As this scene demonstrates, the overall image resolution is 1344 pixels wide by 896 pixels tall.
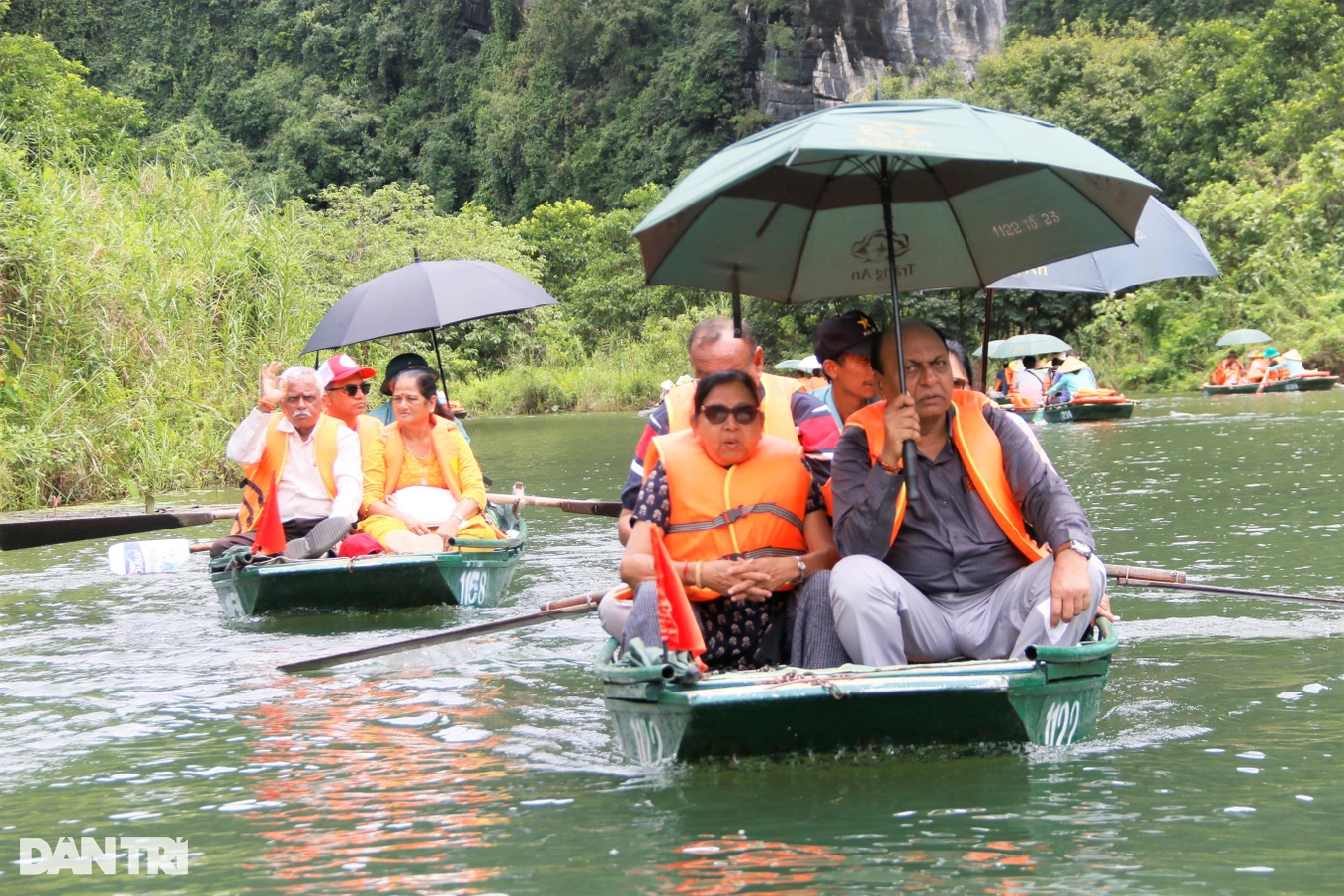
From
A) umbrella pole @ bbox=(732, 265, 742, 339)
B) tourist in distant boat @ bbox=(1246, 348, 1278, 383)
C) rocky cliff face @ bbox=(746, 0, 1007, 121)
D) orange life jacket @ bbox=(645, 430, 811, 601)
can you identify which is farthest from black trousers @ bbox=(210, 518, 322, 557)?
rocky cliff face @ bbox=(746, 0, 1007, 121)

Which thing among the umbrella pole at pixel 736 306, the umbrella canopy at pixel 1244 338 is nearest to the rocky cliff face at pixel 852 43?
the umbrella canopy at pixel 1244 338

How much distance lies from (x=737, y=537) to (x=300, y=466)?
3.56 meters

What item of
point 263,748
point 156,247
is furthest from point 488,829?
point 156,247

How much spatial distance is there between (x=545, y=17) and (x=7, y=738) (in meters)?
50.4

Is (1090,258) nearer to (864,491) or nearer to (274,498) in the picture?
(864,491)

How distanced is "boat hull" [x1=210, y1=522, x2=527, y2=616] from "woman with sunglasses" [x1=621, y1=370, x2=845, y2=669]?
2.56 m

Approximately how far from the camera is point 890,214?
414 centimetres

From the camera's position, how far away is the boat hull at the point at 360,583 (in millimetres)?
6266

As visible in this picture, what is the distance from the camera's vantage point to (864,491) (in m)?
3.83

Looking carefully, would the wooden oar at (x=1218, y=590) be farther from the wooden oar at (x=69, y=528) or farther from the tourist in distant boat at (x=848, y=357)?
the wooden oar at (x=69, y=528)

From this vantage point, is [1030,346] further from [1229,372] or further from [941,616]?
[941,616]

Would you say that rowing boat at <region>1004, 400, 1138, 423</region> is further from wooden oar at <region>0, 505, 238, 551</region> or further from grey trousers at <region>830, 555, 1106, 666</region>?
grey trousers at <region>830, 555, 1106, 666</region>

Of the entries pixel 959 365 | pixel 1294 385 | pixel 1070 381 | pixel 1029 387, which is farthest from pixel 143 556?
pixel 1294 385

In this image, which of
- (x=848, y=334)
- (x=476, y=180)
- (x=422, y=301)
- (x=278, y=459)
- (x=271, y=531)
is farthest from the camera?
(x=476, y=180)
